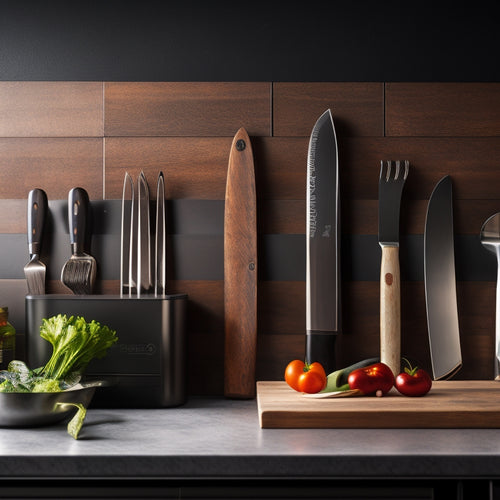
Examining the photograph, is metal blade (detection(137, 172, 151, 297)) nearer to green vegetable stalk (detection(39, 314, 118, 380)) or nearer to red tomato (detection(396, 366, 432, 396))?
green vegetable stalk (detection(39, 314, 118, 380))

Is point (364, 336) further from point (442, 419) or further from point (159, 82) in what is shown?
point (159, 82)

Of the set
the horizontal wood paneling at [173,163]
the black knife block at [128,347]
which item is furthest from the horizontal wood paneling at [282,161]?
the black knife block at [128,347]

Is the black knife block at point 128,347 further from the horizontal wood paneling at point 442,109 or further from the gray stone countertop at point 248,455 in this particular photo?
the horizontal wood paneling at point 442,109

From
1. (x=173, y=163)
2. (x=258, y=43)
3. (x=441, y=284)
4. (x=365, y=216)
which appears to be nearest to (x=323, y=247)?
(x=365, y=216)

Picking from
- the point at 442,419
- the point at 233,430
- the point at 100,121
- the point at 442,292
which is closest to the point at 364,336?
the point at 442,292

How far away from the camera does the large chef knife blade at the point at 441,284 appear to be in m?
1.42

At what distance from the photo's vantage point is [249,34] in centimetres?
150

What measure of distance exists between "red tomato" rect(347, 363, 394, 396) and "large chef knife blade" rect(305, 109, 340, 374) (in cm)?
16

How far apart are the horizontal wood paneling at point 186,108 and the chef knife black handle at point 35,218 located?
0.23 meters

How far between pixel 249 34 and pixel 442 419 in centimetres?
98

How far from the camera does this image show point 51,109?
1491 millimetres

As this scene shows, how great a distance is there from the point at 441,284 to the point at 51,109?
102 cm

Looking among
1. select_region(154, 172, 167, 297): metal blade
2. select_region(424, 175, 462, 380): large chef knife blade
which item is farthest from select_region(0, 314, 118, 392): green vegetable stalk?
select_region(424, 175, 462, 380): large chef knife blade

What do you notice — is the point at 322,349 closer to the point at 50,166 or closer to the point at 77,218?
the point at 77,218
